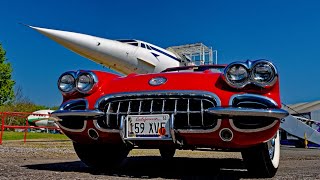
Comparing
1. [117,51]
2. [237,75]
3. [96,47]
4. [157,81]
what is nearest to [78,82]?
[157,81]

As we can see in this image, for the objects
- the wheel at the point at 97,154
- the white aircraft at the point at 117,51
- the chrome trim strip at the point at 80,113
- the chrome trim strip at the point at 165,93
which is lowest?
the wheel at the point at 97,154

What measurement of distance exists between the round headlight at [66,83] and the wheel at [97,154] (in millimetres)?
616

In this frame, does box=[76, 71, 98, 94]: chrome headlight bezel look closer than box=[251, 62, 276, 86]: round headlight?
No

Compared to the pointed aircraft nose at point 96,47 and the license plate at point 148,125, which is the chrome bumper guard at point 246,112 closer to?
the license plate at point 148,125

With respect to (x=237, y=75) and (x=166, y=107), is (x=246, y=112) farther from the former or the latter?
(x=166, y=107)

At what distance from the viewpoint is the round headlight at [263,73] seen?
316cm

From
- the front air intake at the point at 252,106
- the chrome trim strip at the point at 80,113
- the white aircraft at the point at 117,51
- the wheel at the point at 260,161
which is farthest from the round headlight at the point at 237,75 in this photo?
the white aircraft at the point at 117,51

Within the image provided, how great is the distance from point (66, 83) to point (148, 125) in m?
1.06

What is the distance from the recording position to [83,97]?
3.62 metres

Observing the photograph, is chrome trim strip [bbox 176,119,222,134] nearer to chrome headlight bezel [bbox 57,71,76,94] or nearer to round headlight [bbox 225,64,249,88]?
round headlight [bbox 225,64,249,88]

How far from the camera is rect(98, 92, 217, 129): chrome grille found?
3.17 metres

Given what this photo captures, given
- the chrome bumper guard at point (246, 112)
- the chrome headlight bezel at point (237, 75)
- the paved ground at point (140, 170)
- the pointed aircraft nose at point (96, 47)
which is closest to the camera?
the chrome bumper guard at point (246, 112)

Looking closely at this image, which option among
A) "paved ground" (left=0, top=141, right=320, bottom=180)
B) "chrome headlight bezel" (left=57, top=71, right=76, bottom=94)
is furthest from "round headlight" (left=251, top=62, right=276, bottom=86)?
"chrome headlight bezel" (left=57, top=71, right=76, bottom=94)

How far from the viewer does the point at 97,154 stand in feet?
13.2
